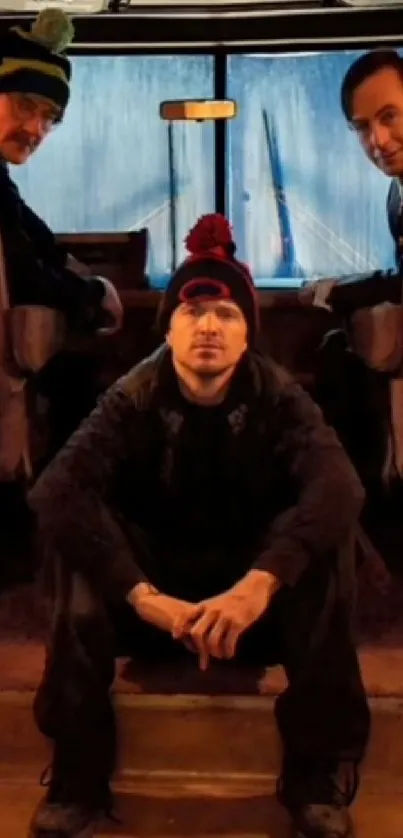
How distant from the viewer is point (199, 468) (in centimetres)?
142

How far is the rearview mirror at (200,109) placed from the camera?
1680mm

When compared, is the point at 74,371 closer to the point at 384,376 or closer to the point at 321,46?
the point at 384,376

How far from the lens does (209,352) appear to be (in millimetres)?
1368

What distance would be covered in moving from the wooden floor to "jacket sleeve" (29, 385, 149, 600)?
0.31 m

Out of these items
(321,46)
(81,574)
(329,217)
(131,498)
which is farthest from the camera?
(329,217)

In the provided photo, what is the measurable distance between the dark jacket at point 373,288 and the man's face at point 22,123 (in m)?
0.47

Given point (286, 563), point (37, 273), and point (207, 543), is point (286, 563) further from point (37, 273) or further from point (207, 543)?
point (37, 273)

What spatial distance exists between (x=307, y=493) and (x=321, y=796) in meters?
0.37

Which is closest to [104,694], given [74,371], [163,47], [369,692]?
[369,692]

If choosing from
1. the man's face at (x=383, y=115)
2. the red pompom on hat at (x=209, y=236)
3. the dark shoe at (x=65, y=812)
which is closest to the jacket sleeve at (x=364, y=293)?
the man's face at (x=383, y=115)

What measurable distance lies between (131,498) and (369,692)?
0.41 m

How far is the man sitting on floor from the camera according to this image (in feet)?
4.33

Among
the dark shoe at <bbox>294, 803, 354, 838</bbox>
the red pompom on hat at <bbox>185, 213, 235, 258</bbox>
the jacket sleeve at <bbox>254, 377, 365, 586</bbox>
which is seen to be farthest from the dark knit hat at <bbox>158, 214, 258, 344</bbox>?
the dark shoe at <bbox>294, 803, 354, 838</bbox>

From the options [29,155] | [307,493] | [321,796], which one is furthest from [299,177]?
[321,796]
